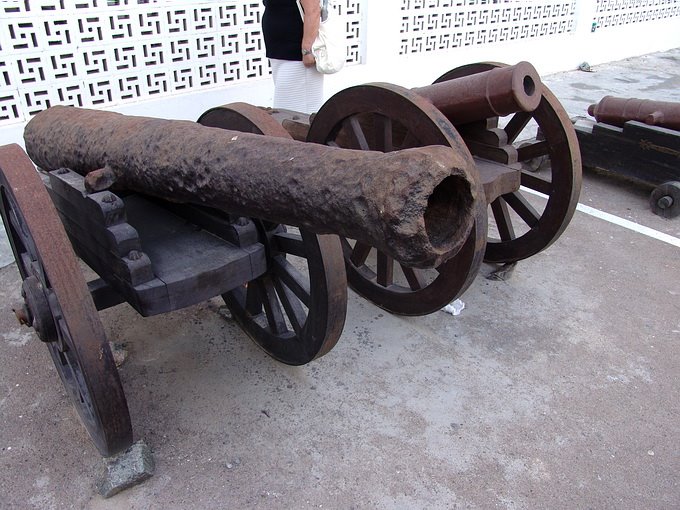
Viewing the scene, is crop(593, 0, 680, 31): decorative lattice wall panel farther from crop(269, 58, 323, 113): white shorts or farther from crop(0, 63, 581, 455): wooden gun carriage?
crop(0, 63, 581, 455): wooden gun carriage

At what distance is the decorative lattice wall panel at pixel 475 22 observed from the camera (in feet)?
20.9

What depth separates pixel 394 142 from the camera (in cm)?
292

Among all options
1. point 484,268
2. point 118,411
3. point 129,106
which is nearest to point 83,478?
point 118,411

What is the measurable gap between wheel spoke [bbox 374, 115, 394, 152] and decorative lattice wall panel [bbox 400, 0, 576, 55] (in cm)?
389

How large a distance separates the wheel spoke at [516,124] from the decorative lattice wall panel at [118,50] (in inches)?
104

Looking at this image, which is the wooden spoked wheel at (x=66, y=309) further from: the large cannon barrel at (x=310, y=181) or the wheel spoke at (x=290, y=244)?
the wheel spoke at (x=290, y=244)

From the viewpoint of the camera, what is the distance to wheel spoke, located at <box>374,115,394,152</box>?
266 cm

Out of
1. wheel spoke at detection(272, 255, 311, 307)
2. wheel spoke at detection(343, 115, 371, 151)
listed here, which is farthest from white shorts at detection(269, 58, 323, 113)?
wheel spoke at detection(272, 255, 311, 307)

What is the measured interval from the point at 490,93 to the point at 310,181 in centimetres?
152

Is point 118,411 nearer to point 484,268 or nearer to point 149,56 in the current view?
point 484,268

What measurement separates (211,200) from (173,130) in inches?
12.7

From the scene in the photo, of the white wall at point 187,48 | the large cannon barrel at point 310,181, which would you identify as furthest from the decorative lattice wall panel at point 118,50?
the large cannon barrel at point 310,181

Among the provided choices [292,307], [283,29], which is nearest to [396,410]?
[292,307]

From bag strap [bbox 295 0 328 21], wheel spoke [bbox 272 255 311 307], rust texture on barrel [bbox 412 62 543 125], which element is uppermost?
bag strap [bbox 295 0 328 21]
